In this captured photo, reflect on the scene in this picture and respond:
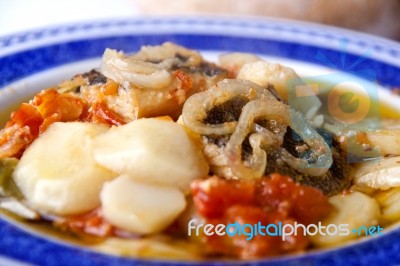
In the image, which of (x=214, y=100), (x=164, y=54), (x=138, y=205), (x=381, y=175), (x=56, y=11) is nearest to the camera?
(x=138, y=205)

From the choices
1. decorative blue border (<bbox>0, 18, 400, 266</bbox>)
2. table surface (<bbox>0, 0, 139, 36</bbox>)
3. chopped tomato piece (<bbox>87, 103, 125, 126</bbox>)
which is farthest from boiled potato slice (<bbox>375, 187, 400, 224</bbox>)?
table surface (<bbox>0, 0, 139, 36</bbox>)

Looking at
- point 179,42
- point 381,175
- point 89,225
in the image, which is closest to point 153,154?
point 89,225

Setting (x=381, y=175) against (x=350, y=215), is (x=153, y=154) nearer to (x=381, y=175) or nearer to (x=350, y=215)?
(x=350, y=215)

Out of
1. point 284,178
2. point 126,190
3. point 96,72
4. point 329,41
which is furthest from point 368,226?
point 329,41

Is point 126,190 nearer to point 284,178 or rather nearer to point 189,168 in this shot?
point 189,168

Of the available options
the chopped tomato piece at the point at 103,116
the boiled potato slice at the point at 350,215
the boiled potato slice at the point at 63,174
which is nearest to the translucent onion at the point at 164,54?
the chopped tomato piece at the point at 103,116
